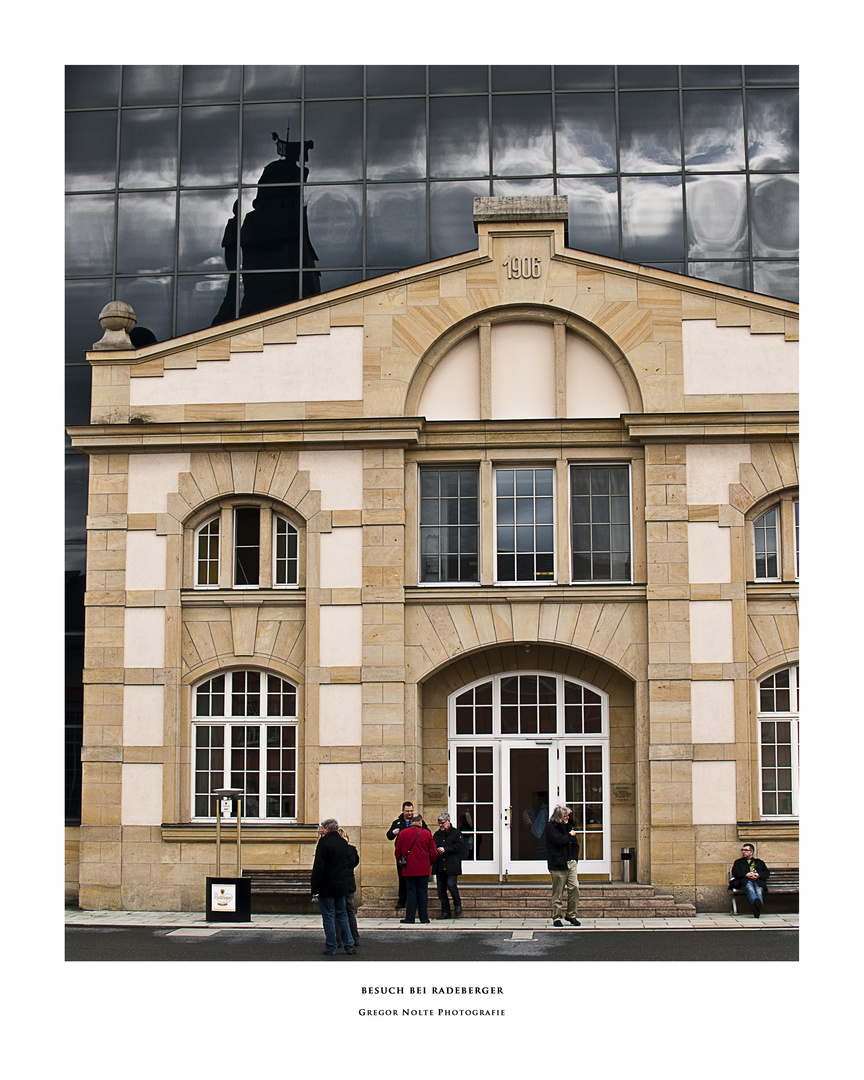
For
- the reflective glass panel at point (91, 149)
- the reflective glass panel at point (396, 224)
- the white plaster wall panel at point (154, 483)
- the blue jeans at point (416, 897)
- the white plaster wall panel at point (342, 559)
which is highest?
the reflective glass panel at point (91, 149)

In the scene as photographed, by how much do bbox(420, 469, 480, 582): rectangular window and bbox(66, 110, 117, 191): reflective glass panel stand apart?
1050 cm

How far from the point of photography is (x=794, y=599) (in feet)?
70.8

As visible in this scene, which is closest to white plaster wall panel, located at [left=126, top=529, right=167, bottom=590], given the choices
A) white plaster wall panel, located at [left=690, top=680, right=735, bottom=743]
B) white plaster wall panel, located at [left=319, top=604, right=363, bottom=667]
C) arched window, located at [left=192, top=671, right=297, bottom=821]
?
arched window, located at [left=192, top=671, right=297, bottom=821]

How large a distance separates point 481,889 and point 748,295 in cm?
1072

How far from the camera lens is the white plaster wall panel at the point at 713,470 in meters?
21.6

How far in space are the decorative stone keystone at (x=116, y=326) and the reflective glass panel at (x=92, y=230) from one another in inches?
187

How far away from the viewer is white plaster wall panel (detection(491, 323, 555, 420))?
22297 millimetres

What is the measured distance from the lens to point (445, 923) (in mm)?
20078

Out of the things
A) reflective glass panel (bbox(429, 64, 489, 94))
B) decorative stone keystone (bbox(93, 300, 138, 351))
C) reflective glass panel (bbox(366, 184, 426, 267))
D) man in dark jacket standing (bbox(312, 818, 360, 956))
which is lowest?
man in dark jacket standing (bbox(312, 818, 360, 956))

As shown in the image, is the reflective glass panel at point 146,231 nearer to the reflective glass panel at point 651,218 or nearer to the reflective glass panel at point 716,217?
the reflective glass panel at point 651,218

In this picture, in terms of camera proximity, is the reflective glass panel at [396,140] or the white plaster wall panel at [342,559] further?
the reflective glass panel at [396,140]

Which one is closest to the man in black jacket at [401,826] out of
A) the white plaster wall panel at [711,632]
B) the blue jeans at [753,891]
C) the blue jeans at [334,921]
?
the blue jeans at [334,921]

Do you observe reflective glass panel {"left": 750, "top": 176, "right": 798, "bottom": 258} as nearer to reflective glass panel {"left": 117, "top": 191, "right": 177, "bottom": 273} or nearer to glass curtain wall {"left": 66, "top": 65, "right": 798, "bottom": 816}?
glass curtain wall {"left": 66, "top": 65, "right": 798, "bottom": 816}

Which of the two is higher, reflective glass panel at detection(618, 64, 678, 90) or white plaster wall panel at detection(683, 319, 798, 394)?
reflective glass panel at detection(618, 64, 678, 90)
